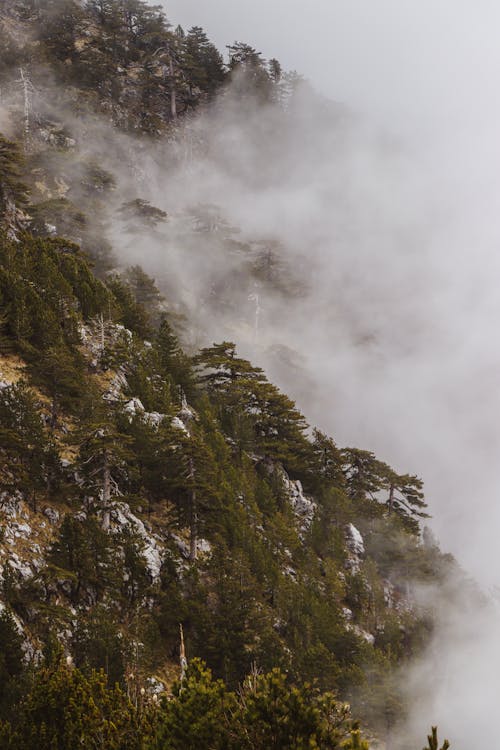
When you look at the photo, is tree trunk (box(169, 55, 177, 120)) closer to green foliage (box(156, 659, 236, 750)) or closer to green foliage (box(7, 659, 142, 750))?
green foliage (box(7, 659, 142, 750))

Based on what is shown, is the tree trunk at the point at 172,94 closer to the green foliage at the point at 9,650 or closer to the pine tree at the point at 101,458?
A: the pine tree at the point at 101,458

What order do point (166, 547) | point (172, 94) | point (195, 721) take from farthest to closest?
1. point (172, 94)
2. point (166, 547)
3. point (195, 721)

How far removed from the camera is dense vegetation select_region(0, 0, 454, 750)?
11.8m

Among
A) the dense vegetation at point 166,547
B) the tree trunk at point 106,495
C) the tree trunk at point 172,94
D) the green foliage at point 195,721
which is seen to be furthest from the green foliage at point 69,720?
the tree trunk at point 172,94

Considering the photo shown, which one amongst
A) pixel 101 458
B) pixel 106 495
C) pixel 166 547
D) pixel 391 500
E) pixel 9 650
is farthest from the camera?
pixel 391 500

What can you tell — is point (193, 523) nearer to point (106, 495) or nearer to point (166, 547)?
point (166, 547)


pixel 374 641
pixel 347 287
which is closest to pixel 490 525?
pixel 347 287

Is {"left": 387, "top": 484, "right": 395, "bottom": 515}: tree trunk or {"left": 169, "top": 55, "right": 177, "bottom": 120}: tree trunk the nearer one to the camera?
{"left": 387, "top": 484, "right": 395, "bottom": 515}: tree trunk

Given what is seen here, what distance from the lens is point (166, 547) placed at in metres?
29.1

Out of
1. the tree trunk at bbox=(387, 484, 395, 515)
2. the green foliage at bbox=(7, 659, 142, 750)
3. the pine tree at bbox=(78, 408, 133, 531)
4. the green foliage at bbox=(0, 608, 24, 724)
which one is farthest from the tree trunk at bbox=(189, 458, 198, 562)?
the tree trunk at bbox=(387, 484, 395, 515)

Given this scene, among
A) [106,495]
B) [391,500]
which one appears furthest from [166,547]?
[391,500]

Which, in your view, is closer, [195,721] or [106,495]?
[195,721]

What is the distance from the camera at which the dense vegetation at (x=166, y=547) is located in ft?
38.7

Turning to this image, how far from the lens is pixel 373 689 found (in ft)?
109
